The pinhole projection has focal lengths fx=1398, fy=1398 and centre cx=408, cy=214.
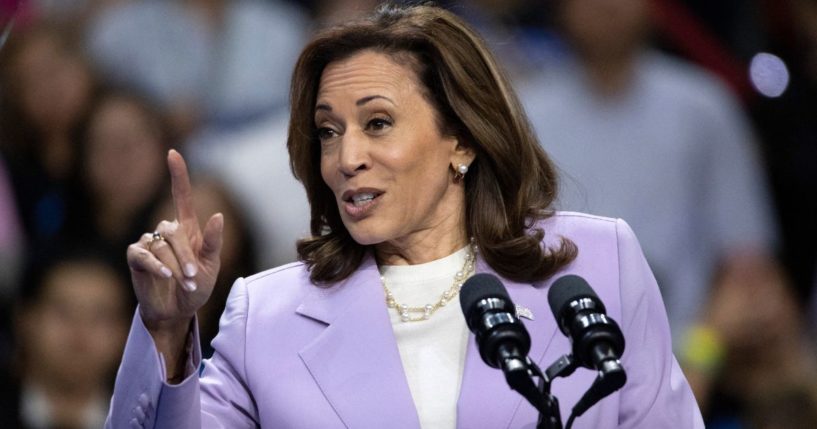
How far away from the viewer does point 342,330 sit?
2.43 meters

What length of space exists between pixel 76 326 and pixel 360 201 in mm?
1982

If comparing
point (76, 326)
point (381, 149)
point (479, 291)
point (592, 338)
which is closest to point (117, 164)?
point (76, 326)

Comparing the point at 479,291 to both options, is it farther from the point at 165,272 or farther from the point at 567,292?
the point at 165,272

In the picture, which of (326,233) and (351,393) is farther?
(326,233)

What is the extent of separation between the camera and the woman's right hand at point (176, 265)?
2.20 m

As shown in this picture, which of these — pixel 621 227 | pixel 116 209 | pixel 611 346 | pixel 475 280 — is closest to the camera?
pixel 611 346

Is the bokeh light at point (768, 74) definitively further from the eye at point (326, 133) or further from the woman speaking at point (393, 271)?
the eye at point (326, 133)

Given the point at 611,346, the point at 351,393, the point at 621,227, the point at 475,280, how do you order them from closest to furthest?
the point at 611,346, the point at 475,280, the point at 351,393, the point at 621,227

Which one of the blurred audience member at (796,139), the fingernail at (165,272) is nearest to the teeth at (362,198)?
the fingernail at (165,272)

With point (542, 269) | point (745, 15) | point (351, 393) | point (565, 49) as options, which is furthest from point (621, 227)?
point (745, 15)

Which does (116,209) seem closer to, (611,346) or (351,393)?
(351,393)

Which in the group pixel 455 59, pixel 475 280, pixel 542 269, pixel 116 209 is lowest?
pixel 116 209

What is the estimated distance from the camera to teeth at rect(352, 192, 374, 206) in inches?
95.3

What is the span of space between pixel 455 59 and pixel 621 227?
422 millimetres
